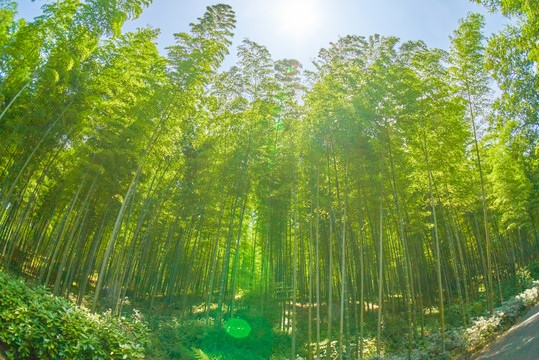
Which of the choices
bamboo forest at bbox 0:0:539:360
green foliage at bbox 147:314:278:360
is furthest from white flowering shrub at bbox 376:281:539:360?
green foliage at bbox 147:314:278:360

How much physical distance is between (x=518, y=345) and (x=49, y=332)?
8.02m

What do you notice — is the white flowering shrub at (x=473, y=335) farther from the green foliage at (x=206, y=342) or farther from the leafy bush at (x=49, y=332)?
the leafy bush at (x=49, y=332)

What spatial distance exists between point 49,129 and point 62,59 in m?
1.97

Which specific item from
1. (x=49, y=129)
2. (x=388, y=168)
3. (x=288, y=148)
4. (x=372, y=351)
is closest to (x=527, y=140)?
(x=388, y=168)

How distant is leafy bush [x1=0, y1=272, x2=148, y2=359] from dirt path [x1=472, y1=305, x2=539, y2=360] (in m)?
6.56

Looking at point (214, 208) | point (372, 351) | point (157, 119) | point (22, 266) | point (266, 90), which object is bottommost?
point (372, 351)

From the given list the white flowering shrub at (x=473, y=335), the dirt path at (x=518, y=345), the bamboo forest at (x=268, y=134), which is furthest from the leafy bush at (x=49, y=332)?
the dirt path at (x=518, y=345)

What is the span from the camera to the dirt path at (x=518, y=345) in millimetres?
5500

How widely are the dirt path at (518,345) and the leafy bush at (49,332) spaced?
6559mm

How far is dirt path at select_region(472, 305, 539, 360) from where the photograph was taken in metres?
5.50

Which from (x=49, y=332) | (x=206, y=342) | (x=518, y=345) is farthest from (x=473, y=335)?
(x=49, y=332)

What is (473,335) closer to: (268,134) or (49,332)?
(268,134)

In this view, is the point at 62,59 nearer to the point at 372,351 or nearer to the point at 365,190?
the point at 365,190

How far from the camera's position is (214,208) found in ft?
38.3
